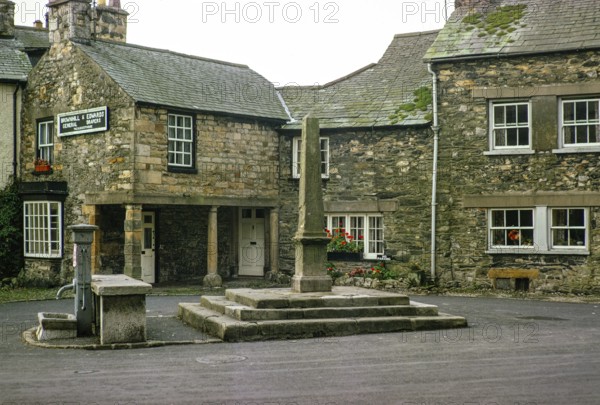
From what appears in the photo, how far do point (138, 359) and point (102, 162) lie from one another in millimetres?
12005

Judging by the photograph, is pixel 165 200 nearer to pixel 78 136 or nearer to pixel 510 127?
pixel 78 136

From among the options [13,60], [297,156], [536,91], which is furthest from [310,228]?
[13,60]

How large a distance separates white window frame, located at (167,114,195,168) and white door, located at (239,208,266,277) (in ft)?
13.6

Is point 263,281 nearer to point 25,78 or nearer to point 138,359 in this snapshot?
point 25,78

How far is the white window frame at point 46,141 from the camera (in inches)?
917

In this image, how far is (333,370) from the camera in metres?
9.19

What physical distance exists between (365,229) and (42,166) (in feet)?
31.4

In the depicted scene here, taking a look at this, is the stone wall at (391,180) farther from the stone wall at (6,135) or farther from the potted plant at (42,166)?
the stone wall at (6,135)

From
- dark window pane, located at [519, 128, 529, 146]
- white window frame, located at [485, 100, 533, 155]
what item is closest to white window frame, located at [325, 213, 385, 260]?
white window frame, located at [485, 100, 533, 155]

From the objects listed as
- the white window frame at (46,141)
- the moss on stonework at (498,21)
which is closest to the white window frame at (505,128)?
the moss on stonework at (498,21)

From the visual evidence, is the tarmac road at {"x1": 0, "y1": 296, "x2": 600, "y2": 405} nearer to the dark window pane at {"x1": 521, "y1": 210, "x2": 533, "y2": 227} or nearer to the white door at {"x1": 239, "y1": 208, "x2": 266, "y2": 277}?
the dark window pane at {"x1": 521, "y1": 210, "x2": 533, "y2": 227}

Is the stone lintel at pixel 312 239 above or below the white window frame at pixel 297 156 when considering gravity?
below

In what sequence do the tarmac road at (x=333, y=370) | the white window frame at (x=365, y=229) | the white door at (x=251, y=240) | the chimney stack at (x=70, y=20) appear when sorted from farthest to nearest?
the white door at (x=251, y=240), the chimney stack at (x=70, y=20), the white window frame at (x=365, y=229), the tarmac road at (x=333, y=370)

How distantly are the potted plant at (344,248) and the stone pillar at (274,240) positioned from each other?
77.5 inches
